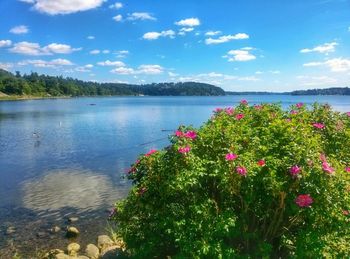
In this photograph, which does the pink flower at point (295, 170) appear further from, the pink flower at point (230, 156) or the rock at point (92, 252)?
the rock at point (92, 252)

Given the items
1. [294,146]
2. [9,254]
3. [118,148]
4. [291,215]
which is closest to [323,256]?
[291,215]

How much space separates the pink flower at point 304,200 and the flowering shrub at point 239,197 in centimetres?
2

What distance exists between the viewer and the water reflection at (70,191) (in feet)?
82.6

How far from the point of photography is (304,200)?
7176mm

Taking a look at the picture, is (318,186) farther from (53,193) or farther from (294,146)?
(53,193)

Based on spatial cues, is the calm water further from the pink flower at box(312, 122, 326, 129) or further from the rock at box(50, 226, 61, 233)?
the pink flower at box(312, 122, 326, 129)

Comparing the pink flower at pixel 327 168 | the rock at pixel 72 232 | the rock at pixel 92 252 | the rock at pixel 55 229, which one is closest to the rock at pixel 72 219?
the rock at pixel 55 229

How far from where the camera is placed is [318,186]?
283 inches

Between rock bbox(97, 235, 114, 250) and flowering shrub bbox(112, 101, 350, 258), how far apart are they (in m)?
8.73

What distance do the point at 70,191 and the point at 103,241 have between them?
11195 mm

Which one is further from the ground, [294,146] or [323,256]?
[294,146]

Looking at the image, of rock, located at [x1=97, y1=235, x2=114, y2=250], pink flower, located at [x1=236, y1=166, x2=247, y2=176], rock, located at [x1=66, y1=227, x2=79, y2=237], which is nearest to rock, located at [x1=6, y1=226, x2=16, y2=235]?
rock, located at [x1=66, y1=227, x2=79, y2=237]

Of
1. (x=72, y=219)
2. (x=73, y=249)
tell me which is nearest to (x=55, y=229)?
(x=72, y=219)

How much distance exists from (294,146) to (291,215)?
1.69 m
